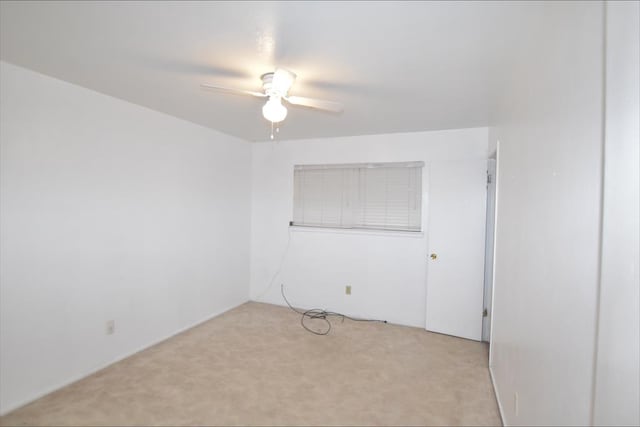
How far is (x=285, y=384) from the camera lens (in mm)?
2576

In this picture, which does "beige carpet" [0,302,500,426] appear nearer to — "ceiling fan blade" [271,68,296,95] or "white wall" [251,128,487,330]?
"white wall" [251,128,487,330]

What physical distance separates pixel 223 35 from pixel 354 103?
1.37 m

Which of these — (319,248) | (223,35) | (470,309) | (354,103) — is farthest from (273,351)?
(223,35)

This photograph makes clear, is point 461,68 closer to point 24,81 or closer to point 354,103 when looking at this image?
point 354,103

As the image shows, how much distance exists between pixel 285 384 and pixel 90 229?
6.81 ft

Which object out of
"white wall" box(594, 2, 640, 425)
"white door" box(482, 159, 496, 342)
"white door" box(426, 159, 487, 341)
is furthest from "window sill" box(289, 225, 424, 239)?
"white wall" box(594, 2, 640, 425)

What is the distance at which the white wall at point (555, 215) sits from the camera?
959 millimetres

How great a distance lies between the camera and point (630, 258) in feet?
2.65

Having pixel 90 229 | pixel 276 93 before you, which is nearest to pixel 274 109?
pixel 276 93

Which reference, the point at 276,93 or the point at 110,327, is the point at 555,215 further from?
the point at 110,327

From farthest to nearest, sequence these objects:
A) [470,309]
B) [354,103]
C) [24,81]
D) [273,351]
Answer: [470,309]
[273,351]
[354,103]
[24,81]

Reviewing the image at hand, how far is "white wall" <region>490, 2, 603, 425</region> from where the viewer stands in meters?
0.96

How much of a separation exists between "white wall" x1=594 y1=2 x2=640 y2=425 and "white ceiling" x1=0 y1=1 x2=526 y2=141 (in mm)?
704

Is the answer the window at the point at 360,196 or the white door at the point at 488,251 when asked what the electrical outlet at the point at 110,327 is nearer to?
the window at the point at 360,196
